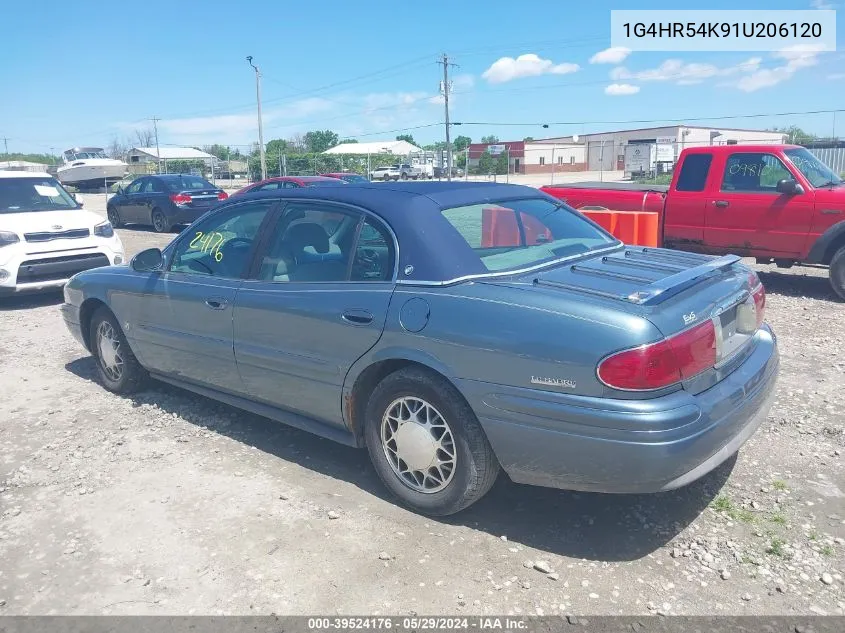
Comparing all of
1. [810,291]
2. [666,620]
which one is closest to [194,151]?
[810,291]

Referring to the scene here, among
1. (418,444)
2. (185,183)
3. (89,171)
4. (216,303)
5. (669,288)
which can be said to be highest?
(89,171)

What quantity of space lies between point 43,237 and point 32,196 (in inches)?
48.8

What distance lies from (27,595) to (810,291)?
9.16 metres

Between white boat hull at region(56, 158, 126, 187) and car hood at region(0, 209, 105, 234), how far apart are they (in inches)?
1451

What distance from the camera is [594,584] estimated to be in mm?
3033

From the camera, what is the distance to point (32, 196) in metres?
10.2

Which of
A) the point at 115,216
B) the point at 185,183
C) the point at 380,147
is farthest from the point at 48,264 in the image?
the point at 380,147

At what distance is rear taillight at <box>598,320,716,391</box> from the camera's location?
2869 mm

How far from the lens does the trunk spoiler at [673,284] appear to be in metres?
3.08

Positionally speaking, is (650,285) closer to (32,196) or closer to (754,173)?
(754,173)

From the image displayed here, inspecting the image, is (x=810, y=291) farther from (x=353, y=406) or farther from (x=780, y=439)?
(x=353, y=406)

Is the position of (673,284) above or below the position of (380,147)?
below

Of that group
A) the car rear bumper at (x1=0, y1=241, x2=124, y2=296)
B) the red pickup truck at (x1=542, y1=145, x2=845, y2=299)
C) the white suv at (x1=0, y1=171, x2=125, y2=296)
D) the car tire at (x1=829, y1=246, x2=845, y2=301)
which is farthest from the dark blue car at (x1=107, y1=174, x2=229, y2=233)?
the car tire at (x1=829, y1=246, x2=845, y2=301)

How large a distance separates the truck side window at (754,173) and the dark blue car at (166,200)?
12.1 m
